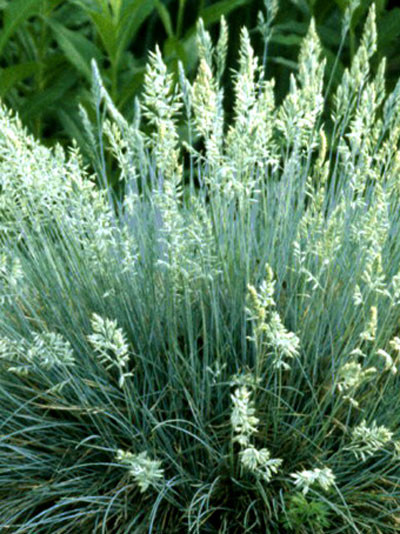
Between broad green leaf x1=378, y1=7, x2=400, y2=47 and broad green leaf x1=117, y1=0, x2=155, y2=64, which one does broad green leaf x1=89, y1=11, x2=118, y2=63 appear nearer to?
broad green leaf x1=117, y1=0, x2=155, y2=64

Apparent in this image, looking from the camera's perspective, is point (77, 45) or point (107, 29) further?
point (77, 45)

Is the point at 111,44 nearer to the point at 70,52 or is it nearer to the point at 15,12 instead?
the point at 70,52

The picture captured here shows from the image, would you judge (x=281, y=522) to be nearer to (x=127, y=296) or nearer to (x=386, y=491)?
(x=386, y=491)

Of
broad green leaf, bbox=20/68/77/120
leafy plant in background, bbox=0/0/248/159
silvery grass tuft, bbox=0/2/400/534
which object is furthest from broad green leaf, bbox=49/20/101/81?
silvery grass tuft, bbox=0/2/400/534

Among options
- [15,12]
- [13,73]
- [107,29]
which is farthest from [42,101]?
[107,29]

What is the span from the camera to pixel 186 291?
1.96 metres

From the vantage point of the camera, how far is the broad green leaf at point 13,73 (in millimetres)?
3789

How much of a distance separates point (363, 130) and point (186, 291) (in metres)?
0.64

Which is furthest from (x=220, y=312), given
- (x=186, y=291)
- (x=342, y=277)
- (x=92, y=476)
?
(x=92, y=476)

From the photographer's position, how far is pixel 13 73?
150 inches

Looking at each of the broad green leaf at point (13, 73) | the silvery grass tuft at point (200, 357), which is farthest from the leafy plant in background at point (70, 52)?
the silvery grass tuft at point (200, 357)

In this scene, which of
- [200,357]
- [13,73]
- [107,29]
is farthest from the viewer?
[13,73]

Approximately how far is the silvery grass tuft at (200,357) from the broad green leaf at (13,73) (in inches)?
64.2

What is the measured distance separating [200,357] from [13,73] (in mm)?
2128
